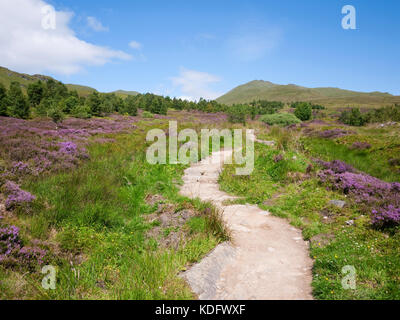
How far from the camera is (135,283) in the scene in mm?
3383

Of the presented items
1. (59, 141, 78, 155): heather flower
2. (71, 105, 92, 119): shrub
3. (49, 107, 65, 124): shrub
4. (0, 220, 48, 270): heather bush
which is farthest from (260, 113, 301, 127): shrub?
(0, 220, 48, 270): heather bush

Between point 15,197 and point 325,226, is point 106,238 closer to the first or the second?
point 15,197

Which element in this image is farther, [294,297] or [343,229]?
[343,229]

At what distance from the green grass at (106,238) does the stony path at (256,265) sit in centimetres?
34

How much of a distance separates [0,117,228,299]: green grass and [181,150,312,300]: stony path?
343 mm

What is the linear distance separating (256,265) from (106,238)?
3333mm

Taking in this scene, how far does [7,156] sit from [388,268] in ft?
36.7

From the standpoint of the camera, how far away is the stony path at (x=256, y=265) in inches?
146

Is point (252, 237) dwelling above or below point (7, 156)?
below

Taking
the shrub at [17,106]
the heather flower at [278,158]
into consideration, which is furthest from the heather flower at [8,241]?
the shrub at [17,106]

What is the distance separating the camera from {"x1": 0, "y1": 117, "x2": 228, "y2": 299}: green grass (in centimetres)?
334

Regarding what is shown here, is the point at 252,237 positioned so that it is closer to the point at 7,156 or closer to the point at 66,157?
the point at 66,157

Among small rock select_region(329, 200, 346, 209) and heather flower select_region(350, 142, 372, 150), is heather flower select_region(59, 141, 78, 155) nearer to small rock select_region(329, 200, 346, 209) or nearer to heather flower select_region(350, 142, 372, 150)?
small rock select_region(329, 200, 346, 209)
